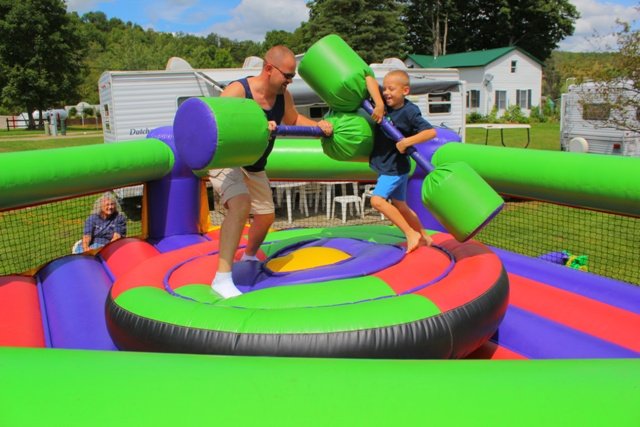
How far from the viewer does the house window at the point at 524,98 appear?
104ft

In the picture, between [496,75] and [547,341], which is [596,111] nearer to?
[547,341]

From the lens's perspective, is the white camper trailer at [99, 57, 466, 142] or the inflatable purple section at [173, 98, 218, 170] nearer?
the inflatable purple section at [173, 98, 218, 170]

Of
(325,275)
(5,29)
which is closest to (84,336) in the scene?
(325,275)

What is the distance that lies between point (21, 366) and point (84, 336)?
1.87 metres

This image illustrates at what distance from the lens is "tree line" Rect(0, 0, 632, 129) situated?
30.3 meters

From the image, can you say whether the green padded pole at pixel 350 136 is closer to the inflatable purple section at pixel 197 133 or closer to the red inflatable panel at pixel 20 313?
the inflatable purple section at pixel 197 133

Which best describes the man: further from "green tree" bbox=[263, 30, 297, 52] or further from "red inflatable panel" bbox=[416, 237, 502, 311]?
"green tree" bbox=[263, 30, 297, 52]

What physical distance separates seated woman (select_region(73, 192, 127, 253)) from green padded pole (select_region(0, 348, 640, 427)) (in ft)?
12.3

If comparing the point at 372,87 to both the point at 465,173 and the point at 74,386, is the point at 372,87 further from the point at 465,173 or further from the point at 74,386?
the point at 74,386

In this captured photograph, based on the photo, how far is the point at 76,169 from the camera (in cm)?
369

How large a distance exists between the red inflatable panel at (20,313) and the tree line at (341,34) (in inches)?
1111

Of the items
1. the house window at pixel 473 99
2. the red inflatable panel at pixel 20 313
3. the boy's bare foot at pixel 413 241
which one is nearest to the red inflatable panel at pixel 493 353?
the boy's bare foot at pixel 413 241

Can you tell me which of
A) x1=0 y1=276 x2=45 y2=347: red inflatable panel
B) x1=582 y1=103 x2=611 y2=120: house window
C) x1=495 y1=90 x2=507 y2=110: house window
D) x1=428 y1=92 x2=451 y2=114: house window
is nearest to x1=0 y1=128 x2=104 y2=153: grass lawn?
x1=428 y1=92 x2=451 y2=114: house window

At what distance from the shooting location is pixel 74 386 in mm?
929
